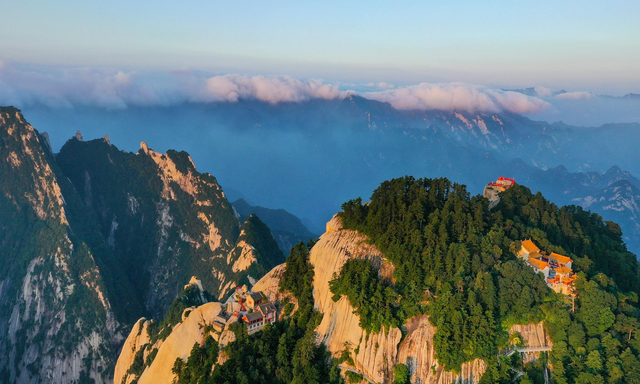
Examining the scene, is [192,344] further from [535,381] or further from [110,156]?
[110,156]

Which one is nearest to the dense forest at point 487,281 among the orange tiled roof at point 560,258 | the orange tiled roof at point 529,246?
the orange tiled roof at point 529,246

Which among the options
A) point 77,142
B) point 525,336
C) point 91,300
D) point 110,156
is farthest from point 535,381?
point 77,142

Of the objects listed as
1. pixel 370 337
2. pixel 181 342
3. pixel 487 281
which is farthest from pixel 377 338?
pixel 181 342

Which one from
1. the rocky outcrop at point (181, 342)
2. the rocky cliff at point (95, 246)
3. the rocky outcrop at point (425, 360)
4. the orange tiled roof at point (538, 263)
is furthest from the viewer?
the rocky cliff at point (95, 246)

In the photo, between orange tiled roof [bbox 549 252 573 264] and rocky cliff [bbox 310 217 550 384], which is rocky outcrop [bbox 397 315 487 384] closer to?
rocky cliff [bbox 310 217 550 384]

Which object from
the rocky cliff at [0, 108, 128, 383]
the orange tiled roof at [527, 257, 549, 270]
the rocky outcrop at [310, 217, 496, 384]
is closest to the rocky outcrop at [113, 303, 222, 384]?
the rocky outcrop at [310, 217, 496, 384]

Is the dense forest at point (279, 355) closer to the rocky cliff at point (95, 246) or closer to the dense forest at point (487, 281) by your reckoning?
the dense forest at point (487, 281)
